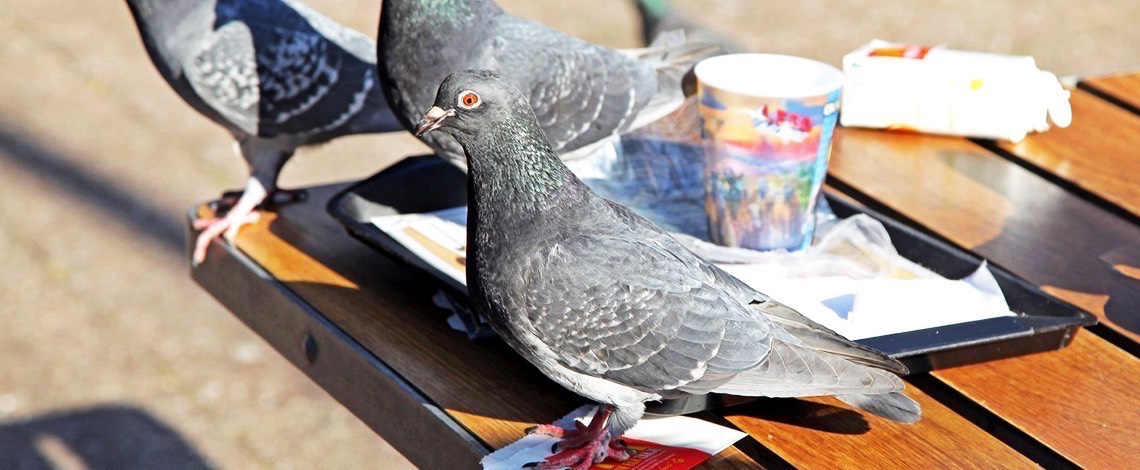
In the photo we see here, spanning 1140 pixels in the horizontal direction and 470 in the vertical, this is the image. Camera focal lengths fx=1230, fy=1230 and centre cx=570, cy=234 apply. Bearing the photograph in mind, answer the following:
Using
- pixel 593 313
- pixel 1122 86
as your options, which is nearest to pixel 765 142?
pixel 593 313

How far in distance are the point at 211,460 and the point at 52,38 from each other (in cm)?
278

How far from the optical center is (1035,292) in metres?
1.65

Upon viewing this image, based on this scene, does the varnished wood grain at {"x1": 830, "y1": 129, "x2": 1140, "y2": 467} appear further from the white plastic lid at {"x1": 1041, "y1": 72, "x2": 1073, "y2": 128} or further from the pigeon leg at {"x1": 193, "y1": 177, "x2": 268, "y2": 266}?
the pigeon leg at {"x1": 193, "y1": 177, "x2": 268, "y2": 266}

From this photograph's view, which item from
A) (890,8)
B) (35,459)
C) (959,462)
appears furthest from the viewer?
(890,8)

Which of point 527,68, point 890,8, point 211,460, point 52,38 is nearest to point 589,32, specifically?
point 890,8

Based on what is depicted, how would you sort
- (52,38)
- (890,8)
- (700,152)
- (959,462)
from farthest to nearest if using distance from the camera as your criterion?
(890,8) < (52,38) < (700,152) < (959,462)

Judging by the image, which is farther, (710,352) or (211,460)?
(211,460)

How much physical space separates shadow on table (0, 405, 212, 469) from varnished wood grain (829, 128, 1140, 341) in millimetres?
1714

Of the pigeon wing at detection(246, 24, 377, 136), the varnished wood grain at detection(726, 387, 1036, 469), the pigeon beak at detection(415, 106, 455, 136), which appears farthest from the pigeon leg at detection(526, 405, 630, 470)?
the pigeon wing at detection(246, 24, 377, 136)

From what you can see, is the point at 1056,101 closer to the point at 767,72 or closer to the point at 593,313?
the point at 767,72

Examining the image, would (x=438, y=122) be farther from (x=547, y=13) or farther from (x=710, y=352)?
(x=547, y=13)

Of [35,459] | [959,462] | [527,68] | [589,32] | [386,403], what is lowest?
[35,459]

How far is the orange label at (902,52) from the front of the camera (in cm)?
211

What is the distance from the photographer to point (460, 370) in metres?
1.57
